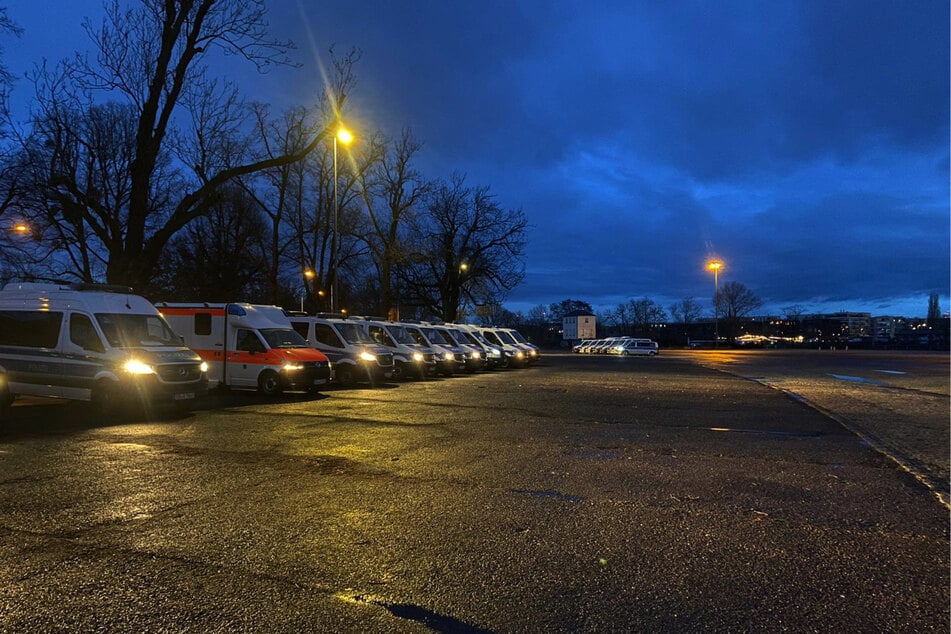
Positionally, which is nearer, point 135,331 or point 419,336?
point 135,331

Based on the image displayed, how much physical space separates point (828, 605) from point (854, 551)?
1.18m

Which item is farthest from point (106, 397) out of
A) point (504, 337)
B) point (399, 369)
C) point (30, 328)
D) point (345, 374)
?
A: point (504, 337)

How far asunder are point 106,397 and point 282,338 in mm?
5399

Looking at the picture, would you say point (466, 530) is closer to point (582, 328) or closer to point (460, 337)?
point (460, 337)

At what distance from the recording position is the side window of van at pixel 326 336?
64.2ft

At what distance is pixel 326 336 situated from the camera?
779 inches

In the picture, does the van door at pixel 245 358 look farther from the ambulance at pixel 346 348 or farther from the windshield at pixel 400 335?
the windshield at pixel 400 335

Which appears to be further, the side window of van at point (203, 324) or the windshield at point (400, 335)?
the windshield at point (400, 335)

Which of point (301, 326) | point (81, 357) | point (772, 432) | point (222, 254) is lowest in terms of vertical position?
point (772, 432)

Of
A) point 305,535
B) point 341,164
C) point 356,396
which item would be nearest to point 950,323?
point 341,164

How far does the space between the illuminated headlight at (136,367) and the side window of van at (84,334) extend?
71cm

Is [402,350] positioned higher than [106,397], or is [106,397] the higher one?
[402,350]

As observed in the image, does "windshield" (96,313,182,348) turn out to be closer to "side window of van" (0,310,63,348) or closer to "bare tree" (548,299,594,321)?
"side window of van" (0,310,63,348)

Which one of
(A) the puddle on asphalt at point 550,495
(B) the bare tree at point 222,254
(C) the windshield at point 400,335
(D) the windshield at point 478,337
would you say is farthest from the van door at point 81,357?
(B) the bare tree at point 222,254
